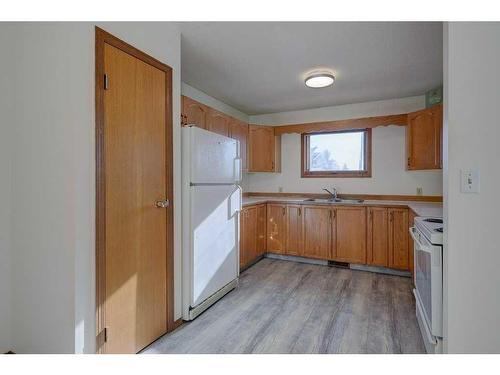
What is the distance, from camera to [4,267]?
5.40 feet

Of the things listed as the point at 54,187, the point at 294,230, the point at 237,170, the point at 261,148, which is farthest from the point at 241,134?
the point at 54,187

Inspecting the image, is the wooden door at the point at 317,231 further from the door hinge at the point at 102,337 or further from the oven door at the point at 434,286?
the door hinge at the point at 102,337

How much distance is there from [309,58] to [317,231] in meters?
2.21

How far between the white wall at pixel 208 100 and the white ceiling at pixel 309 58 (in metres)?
0.09

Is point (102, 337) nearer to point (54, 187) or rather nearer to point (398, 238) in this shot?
point (54, 187)

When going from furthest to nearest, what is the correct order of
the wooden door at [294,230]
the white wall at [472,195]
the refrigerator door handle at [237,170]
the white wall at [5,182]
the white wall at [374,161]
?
the wooden door at [294,230] → the white wall at [374,161] → the refrigerator door handle at [237,170] → the white wall at [5,182] → the white wall at [472,195]

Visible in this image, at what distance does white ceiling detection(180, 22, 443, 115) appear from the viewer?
2086 mm

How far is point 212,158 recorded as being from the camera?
96.1 inches

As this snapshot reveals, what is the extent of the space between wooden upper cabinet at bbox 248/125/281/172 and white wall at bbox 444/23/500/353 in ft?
9.45

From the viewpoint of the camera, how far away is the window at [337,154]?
3947 mm

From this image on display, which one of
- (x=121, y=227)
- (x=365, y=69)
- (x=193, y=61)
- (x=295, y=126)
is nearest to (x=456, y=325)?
(x=121, y=227)

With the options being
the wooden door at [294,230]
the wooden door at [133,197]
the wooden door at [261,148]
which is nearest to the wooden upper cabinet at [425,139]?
the wooden door at [294,230]

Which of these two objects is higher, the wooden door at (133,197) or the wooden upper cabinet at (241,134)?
the wooden upper cabinet at (241,134)
